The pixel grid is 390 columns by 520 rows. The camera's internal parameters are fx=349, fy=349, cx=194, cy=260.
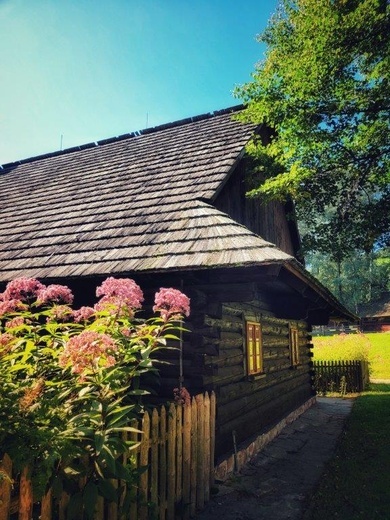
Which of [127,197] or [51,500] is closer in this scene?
[51,500]

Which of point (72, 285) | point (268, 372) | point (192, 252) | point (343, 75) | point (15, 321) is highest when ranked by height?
point (343, 75)

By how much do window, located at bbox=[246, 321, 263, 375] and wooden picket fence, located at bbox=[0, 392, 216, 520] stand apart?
247 cm

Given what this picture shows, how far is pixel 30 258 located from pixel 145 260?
2.80 meters

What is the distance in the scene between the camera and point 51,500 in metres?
2.46

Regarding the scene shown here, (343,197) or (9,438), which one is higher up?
(343,197)

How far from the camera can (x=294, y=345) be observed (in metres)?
10.7

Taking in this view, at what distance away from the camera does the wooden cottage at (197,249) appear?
16.8 ft

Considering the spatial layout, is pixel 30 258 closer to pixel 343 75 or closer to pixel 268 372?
pixel 268 372

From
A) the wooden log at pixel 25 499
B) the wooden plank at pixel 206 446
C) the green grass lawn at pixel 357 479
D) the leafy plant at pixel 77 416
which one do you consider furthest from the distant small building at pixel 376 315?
the wooden log at pixel 25 499

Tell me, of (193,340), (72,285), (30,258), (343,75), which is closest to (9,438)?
(193,340)

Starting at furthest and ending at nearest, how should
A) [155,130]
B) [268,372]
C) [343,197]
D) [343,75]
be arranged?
[155,130] → [343,197] → [343,75] → [268,372]

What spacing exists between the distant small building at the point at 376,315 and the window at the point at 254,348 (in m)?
45.5

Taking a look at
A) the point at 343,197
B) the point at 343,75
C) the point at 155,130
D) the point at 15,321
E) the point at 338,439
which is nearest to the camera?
the point at 15,321

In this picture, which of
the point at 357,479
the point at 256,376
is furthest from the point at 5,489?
the point at 256,376
